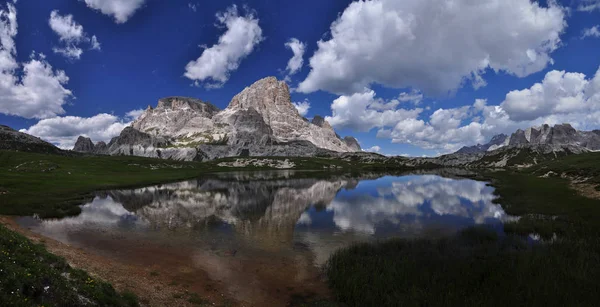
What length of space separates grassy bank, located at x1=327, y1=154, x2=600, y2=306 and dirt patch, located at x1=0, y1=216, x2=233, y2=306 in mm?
9298

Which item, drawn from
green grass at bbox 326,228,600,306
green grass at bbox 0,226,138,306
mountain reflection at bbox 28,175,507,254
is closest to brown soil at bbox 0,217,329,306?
green grass at bbox 326,228,600,306

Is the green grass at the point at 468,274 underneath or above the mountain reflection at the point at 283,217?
above

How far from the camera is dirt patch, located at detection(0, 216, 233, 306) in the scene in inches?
771

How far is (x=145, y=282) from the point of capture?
22297 mm

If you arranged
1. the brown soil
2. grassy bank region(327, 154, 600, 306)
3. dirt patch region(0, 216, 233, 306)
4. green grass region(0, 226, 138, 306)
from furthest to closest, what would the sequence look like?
the brown soil → dirt patch region(0, 216, 233, 306) → grassy bank region(327, 154, 600, 306) → green grass region(0, 226, 138, 306)

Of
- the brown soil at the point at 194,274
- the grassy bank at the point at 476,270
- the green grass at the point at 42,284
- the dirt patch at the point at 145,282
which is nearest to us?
the green grass at the point at 42,284

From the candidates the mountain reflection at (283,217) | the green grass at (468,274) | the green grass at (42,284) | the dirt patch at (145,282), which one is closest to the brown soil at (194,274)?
the dirt patch at (145,282)

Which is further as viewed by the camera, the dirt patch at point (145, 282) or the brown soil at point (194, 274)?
the brown soil at point (194, 274)

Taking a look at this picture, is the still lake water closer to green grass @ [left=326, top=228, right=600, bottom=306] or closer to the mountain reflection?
the mountain reflection

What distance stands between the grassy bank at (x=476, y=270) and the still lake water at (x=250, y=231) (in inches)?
148

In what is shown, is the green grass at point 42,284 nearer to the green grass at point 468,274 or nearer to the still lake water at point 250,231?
the still lake water at point 250,231

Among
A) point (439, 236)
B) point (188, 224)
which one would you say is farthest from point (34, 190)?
point (439, 236)

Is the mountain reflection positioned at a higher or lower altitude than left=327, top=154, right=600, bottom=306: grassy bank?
lower

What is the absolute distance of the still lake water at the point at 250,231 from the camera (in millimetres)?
25125
